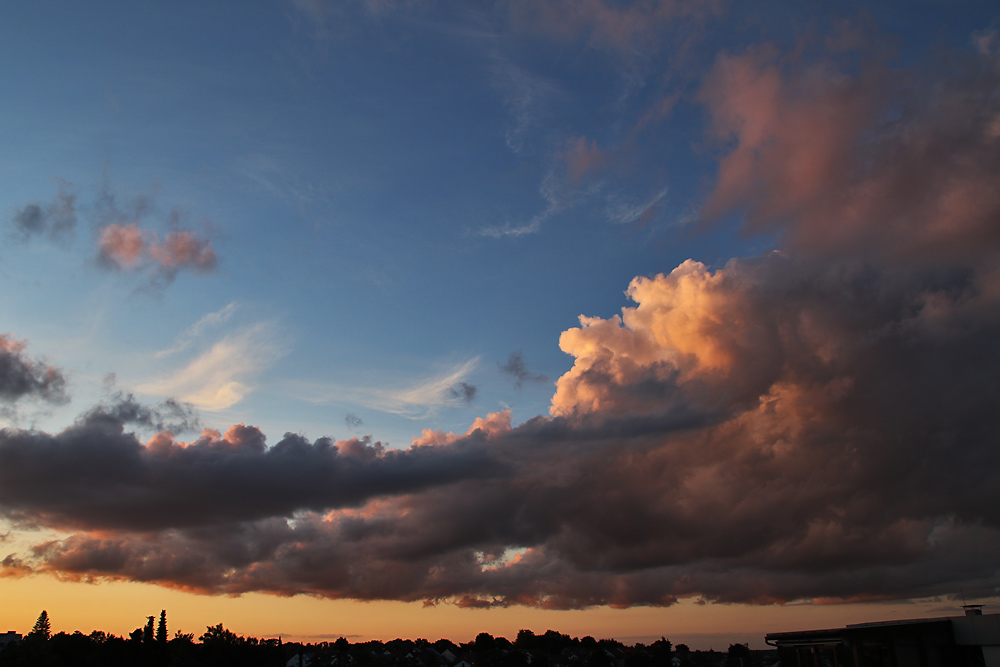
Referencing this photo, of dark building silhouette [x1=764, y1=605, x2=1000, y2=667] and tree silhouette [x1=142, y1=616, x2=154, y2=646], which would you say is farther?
tree silhouette [x1=142, y1=616, x2=154, y2=646]

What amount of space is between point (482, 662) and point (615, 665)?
48101 mm

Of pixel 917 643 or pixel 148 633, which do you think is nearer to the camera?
pixel 917 643

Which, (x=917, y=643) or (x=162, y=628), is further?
(x=162, y=628)

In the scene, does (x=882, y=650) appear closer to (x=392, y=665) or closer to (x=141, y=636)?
(x=141, y=636)

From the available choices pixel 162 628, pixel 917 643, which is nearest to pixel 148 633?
pixel 162 628

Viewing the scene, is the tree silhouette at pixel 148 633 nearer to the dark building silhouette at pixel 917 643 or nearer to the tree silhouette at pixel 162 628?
the tree silhouette at pixel 162 628

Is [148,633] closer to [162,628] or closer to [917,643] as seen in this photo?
[162,628]

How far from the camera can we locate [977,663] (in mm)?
38750

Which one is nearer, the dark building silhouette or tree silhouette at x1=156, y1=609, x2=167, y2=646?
the dark building silhouette

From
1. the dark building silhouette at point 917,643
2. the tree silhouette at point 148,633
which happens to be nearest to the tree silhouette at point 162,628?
the tree silhouette at point 148,633

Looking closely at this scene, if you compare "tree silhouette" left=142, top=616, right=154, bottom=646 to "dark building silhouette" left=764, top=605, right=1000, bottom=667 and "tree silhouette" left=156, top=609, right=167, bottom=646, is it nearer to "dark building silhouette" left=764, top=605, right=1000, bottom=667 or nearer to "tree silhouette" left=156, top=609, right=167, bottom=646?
"tree silhouette" left=156, top=609, right=167, bottom=646

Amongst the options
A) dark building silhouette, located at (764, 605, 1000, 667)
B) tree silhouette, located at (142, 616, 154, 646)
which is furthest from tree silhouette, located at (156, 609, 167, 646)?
dark building silhouette, located at (764, 605, 1000, 667)


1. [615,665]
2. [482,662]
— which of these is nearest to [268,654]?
[482,662]

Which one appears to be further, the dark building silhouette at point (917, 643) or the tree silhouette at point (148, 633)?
the tree silhouette at point (148, 633)
